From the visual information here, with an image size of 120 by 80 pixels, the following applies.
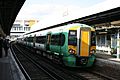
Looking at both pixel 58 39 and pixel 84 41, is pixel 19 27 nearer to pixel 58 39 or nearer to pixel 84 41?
pixel 58 39

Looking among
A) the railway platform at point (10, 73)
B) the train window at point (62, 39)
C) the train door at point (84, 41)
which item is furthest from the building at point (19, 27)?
the train door at point (84, 41)

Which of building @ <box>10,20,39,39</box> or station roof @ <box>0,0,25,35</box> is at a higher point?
building @ <box>10,20,39,39</box>

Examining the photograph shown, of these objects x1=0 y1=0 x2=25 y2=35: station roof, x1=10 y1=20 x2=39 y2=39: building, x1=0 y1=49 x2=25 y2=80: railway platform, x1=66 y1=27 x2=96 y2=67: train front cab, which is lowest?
x1=0 y1=49 x2=25 y2=80: railway platform

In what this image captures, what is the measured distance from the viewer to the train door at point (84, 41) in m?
A: 15.9

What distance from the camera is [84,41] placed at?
1605 cm

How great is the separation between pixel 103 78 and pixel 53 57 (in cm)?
621

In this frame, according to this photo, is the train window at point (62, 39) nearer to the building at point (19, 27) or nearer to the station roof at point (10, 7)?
the station roof at point (10, 7)

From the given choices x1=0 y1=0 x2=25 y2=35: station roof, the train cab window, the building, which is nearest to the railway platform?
the train cab window

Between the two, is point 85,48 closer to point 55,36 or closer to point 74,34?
point 74,34

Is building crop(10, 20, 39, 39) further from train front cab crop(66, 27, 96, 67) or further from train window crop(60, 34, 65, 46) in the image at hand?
train front cab crop(66, 27, 96, 67)

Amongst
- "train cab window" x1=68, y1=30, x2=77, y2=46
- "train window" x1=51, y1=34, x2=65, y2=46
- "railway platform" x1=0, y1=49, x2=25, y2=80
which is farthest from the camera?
"train window" x1=51, y1=34, x2=65, y2=46

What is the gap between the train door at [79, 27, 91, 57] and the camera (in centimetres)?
1594

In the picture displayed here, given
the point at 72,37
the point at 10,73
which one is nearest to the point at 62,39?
the point at 72,37

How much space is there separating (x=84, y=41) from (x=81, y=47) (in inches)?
15.8
